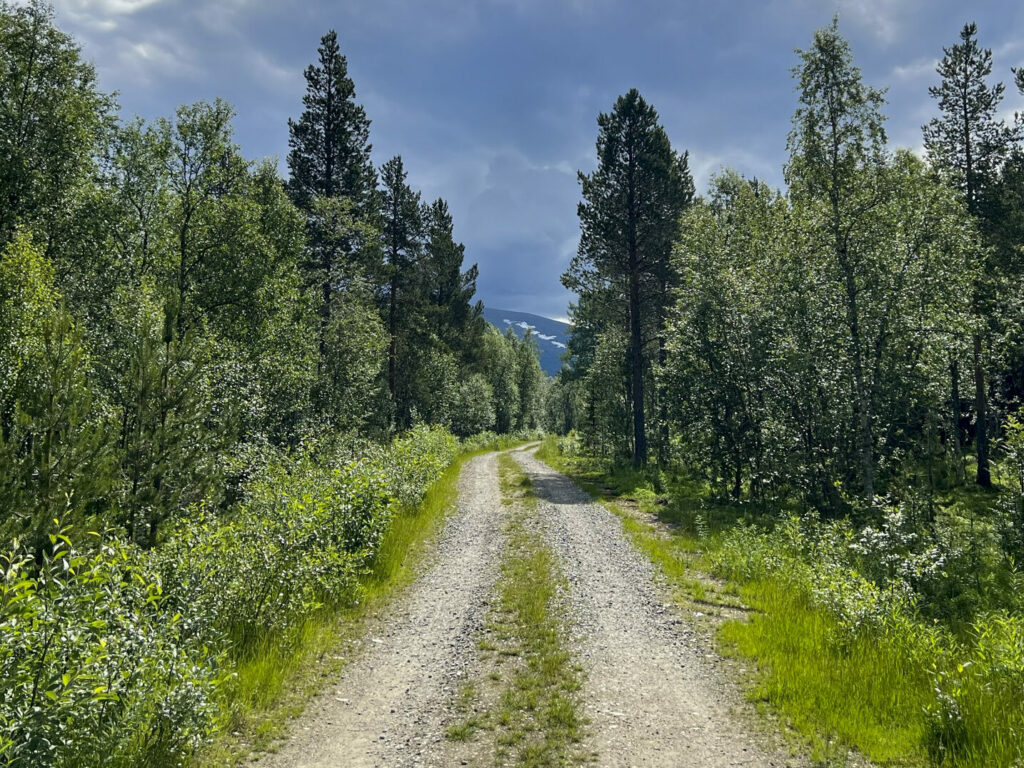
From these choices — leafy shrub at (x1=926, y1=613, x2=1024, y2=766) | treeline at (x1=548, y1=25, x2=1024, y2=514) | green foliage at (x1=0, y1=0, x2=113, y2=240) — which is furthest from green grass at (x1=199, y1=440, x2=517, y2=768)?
green foliage at (x1=0, y1=0, x2=113, y2=240)

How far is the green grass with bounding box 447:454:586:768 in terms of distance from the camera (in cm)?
493

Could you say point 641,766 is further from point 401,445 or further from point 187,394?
point 401,445

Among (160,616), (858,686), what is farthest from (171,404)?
(858,686)

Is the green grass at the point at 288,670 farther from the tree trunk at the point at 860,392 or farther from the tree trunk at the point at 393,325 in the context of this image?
the tree trunk at the point at 393,325

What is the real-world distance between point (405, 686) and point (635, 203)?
2456cm

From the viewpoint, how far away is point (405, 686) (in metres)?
6.20

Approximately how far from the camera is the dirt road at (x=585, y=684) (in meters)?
4.83

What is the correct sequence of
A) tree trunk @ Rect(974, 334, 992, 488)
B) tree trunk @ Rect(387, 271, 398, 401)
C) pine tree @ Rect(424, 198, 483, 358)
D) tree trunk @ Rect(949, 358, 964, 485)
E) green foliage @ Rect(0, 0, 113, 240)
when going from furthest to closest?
pine tree @ Rect(424, 198, 483, 358) → tree trunk @ Rect(387, 271, 398, 401) → tree trunk @ Rect(949, 358, 964, 485) → tree trunk @ Rect(974, 334, 992, 488) → green foliage @ Rect(0, 0, 113, 240)

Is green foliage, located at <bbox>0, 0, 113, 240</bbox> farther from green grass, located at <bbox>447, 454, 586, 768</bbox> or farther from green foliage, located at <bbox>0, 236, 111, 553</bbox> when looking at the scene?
green grass, located at <bbox>447, 454, 586, 768</bbox>

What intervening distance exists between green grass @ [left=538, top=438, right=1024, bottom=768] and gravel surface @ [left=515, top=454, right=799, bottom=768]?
19.4 inches

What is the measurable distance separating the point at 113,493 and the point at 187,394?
6.40 feet

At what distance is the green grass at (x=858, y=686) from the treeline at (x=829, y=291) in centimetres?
629

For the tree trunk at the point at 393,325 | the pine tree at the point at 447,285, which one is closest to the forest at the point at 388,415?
the tree trunk at the point at 393,325

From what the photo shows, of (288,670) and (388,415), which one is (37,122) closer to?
(288,670)
